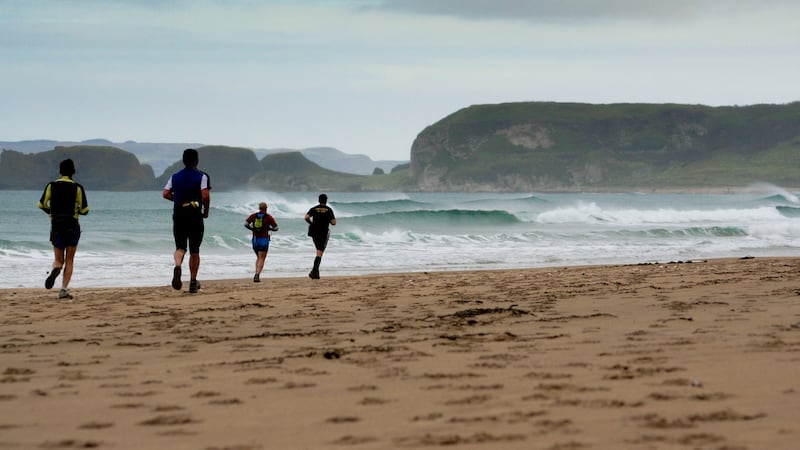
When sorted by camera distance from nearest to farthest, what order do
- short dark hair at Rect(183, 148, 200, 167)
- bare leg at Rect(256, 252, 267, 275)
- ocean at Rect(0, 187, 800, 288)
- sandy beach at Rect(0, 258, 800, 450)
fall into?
sandy beach at Rect(0, 258, 800, 450), short dark hair at Rect(183, 148, 200, 167), bare leg at Rect(256, 252, 267, 275), ocean at Rect(0, 187, 800, 288)

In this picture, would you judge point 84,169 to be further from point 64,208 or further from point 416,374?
point 416,374

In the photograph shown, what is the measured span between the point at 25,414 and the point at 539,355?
2.96 m

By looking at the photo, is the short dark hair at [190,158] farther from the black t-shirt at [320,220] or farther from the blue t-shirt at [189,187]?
the black t-shirt at [320,220]

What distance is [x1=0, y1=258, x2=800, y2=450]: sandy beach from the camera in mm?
4512

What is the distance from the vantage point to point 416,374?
19.4 feet

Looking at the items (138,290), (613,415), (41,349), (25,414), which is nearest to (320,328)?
(41,349)

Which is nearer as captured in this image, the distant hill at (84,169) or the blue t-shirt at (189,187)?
the blue t-shirt at (189,187)

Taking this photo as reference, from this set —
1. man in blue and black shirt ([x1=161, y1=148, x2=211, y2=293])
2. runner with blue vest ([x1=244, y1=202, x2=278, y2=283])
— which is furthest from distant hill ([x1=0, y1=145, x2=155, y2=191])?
man in blue and black shirt ([x1=161, y1=148, x2=211, y2=293])

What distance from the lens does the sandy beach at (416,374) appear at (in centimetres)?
451

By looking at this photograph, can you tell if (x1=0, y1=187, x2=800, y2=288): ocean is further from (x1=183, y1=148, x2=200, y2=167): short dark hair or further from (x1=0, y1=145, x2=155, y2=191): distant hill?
(x1=0, y1=145, x2=155, y2=191): distant hill

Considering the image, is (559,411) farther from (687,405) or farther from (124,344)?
(124,344)

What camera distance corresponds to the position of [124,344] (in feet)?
25.0

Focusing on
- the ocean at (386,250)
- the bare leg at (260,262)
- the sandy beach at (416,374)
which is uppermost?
the sandy beach at (416,374)

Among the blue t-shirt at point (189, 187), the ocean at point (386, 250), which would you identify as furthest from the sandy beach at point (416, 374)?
the ocean at point (386, 250)
